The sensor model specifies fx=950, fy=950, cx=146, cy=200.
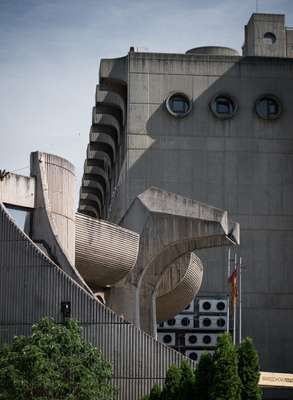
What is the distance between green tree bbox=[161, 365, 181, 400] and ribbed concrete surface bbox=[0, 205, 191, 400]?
7.12ft

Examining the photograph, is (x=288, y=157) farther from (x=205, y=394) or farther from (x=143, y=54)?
(x=205, y=394)

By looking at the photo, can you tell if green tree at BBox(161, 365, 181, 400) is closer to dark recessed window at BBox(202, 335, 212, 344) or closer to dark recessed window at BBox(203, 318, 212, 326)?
dark recessed window at BBox(203, 318, 212, 326)

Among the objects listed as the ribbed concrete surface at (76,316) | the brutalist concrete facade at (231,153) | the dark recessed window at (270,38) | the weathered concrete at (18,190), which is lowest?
the ribbed concrete surface at (76,316)

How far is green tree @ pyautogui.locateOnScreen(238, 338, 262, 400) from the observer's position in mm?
22511

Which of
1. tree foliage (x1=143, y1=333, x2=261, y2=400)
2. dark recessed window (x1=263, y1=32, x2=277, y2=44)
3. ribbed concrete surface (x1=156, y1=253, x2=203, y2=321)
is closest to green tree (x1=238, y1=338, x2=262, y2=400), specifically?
tree foliage (x1=143, y1=333, x2=261, y2=400)

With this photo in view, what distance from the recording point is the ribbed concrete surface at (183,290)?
41.5 metres

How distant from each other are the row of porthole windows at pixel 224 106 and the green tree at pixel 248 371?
138ft

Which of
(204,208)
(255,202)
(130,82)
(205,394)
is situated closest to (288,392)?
(255,202)

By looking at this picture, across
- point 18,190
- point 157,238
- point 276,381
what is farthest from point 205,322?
point 18,190

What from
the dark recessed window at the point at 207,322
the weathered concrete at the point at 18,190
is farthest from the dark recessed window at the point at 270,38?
the weathered concrete at the point at 18,190

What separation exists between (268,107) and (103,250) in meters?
34.0

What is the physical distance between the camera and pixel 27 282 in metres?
28.1

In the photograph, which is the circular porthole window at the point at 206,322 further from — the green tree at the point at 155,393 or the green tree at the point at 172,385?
the green tree at the point at 172,385

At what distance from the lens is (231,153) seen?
63.8 m
